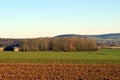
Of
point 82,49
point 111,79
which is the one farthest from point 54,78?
point 82,49

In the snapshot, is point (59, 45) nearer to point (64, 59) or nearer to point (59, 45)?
point (59, 45)

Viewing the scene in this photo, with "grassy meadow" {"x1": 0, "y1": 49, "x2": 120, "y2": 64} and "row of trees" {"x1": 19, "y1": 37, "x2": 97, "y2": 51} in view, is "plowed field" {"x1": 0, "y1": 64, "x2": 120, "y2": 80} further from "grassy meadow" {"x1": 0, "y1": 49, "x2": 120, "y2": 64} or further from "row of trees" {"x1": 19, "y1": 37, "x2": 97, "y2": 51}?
"row of trees" {"x1": 19, "y1": 37, "x2": 97, "y2": 51}

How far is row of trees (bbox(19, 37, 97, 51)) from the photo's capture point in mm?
99250

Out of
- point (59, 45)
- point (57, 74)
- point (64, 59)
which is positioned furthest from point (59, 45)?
point (57, 74)

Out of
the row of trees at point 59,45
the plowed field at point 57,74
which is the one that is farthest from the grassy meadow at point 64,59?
the row of trees at point 59,45

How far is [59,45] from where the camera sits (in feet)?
334

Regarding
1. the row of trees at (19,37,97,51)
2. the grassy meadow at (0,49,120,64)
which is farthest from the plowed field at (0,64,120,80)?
the row of trees at (19,37,97,51)

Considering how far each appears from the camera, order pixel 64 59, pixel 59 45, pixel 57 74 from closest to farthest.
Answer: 1. pixel 57 74
2. pixel 64 59
3. pixel 59 45

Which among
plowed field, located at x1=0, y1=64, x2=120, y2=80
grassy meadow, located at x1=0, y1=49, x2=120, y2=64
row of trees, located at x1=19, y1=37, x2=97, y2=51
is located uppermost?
row of trees, located at x1=19, y1=37, x2=97, y2=51

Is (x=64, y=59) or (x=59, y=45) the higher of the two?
(x=59, y=45)

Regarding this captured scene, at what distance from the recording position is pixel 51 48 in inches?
3999

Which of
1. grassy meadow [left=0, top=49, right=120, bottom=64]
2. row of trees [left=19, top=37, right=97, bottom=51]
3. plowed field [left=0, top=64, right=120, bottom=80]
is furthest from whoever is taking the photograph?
row of trees [left=19, top=37, right=97, bottom=51]

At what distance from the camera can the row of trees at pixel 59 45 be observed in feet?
326

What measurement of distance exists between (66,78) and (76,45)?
254 feet
